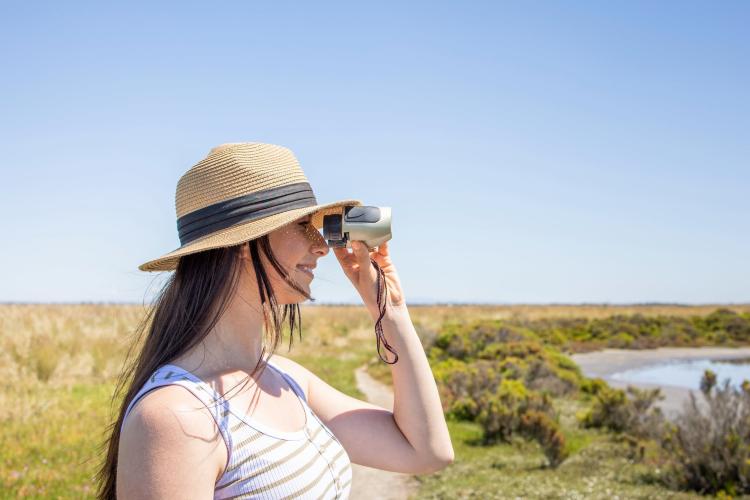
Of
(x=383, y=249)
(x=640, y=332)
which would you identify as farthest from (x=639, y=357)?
(x=383, y=249)

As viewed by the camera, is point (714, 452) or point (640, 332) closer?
point (714, 452)

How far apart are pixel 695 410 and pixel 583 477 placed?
4.59 feet

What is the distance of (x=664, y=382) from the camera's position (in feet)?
54.9

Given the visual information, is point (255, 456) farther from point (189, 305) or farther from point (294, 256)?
point (294, 256)

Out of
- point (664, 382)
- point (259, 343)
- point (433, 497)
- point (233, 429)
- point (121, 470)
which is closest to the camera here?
point (121, 470)

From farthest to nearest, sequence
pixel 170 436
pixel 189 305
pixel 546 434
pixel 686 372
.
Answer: pixel 686 372 < pixel 546 434 < pixel 189 305 < pixel 170 436

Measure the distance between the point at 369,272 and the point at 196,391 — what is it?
60 cm

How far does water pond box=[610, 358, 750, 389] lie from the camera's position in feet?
55.4

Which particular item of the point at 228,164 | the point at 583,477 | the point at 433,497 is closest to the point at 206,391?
the point at 228,164

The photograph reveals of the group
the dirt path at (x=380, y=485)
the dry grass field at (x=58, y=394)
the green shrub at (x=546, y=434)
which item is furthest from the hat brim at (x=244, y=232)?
the green shrub at (x=546, y=434)

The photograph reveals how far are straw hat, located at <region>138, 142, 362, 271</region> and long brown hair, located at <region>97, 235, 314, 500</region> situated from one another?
0.05 m

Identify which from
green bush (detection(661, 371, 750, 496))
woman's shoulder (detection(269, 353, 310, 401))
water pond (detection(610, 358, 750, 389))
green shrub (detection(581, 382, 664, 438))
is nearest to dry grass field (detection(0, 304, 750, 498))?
woman's shoulder (detection(269, 353, 310, 401))

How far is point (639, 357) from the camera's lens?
24750mm

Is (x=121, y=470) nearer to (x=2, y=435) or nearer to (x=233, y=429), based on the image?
(x=233, y=429)
